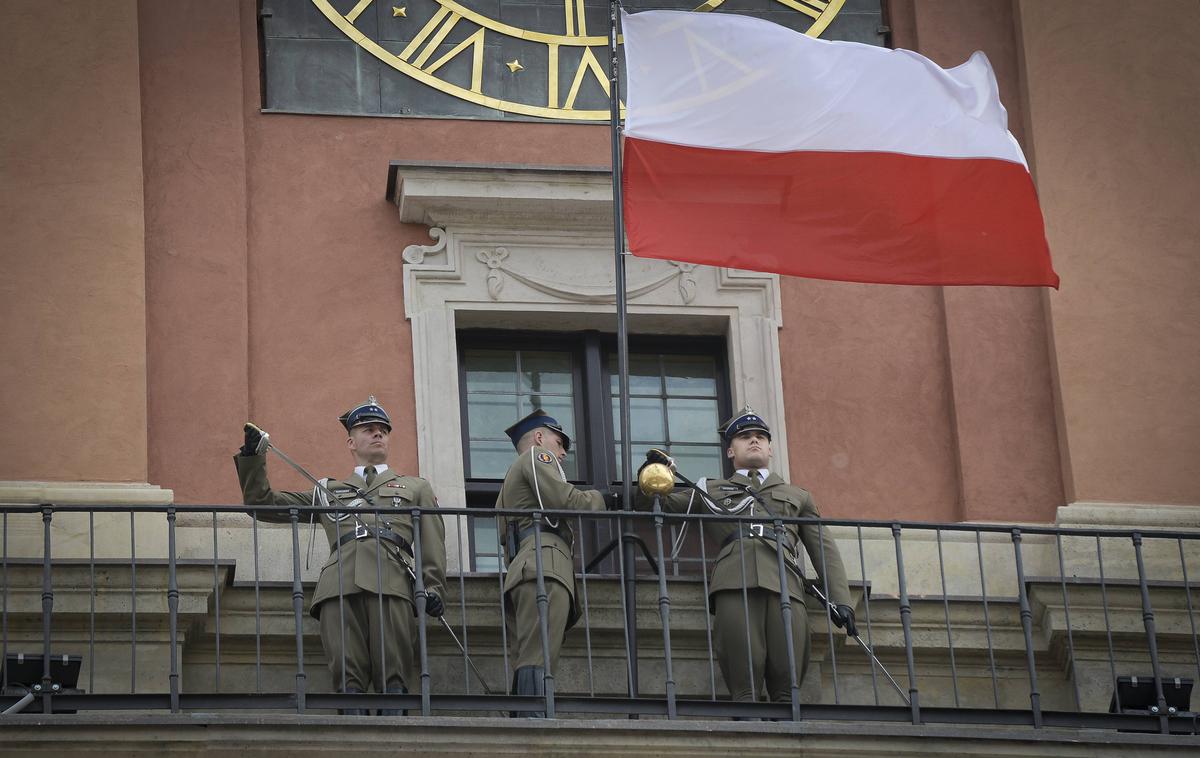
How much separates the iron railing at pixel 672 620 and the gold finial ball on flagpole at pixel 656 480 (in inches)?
7.5

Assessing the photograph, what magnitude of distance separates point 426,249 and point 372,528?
2.01 m

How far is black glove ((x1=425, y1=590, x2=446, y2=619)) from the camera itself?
1206 cm

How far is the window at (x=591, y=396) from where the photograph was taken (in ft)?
45.0

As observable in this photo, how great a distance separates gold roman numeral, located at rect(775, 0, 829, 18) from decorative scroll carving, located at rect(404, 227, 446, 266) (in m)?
2.09

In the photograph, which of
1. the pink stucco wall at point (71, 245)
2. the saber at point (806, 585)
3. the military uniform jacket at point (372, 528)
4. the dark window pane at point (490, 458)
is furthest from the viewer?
the dark window pane at point (490, 458)

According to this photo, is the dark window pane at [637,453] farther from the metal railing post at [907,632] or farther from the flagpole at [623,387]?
the metal railing post at [907,632]

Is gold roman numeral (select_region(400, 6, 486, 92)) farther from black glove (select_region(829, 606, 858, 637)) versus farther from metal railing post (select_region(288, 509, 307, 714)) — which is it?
black glove (select_region(829, 606, 858, 637))

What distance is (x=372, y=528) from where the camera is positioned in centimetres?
1217

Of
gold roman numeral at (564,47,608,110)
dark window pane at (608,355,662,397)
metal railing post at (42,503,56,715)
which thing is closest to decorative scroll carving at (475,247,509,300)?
dark window pane at (608,355,662,397)

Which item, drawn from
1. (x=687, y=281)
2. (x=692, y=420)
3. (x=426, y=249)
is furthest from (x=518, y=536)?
(x=687, y=281)

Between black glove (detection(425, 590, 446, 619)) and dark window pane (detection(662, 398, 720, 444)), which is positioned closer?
black glove (detection(425, 590, 446, 619))

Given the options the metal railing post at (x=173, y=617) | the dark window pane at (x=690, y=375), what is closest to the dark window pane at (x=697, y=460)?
the dark window pane at (x=690, y=375)

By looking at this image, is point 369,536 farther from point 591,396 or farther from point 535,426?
point 591,396

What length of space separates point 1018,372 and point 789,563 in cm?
212
